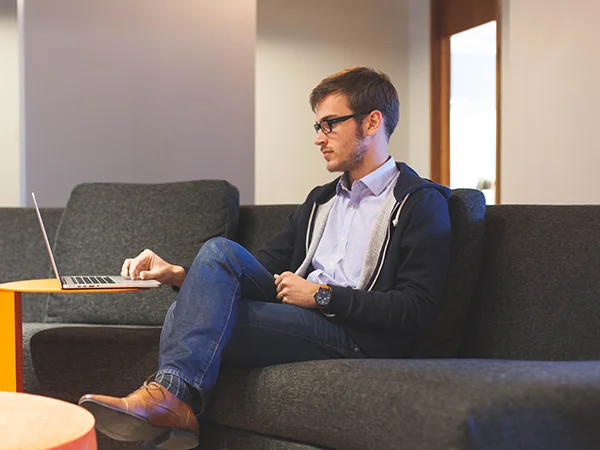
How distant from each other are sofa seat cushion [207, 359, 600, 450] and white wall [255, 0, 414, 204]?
4734mm

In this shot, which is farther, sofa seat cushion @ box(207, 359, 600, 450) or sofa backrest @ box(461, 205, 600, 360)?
sofa backrest @ box(461, 205, 600, 360)

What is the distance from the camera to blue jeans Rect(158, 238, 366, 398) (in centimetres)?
209

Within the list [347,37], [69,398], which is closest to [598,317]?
[69,398]

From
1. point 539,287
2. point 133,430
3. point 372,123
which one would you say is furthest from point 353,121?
point 133,430

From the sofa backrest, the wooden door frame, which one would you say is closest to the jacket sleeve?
the sofa backrest

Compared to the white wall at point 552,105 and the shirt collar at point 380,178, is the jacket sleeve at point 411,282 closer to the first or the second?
the shirt collar at point 380,178

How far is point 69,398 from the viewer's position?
2.71 meters

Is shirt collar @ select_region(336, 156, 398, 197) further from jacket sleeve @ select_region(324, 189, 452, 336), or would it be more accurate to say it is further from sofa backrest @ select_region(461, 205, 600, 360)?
sofa backrest @ select_region(461, 205, 600, 360)

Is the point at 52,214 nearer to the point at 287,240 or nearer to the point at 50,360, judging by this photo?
the point at 50,360

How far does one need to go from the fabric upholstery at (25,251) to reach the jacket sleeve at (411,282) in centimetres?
160

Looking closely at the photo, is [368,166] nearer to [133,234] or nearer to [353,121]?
[353,121]

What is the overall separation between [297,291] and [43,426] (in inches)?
36.3

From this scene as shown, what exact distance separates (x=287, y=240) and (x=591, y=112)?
2157 mm

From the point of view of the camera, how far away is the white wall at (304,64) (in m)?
6.74
